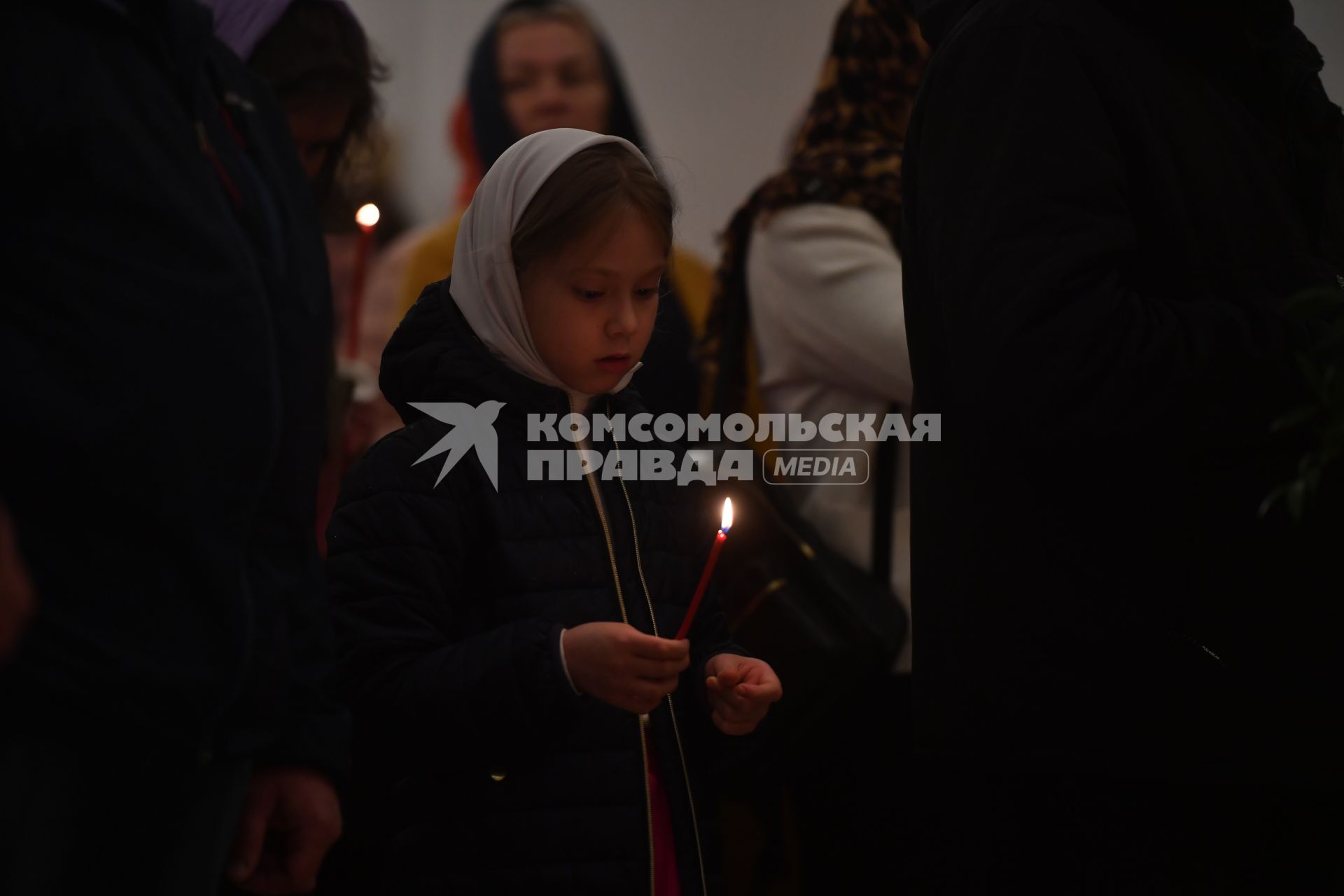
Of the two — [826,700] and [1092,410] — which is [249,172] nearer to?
[1092,410]

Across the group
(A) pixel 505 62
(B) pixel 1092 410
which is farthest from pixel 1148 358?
(A) pixel 505 62

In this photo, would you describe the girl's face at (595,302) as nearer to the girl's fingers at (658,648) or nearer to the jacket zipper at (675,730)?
the jacket zipper at (675,730)

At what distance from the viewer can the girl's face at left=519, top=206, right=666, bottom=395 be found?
4.76 feet

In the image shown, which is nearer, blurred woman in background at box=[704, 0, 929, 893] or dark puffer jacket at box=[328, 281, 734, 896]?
dark puffer jacket at box=[328, 281, 734, 896]

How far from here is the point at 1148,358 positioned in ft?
4.35

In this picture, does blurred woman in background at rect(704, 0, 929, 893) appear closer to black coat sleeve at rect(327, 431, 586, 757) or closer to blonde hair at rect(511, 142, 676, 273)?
blonde hair at rect(511, 142, 676, 273)

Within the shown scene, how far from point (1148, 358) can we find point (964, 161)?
0.89ft

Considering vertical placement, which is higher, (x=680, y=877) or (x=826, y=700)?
(x=826, y=700)

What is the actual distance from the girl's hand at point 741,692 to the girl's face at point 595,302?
1.10 ft

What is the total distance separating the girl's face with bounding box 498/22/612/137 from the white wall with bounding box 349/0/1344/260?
936 millimetres

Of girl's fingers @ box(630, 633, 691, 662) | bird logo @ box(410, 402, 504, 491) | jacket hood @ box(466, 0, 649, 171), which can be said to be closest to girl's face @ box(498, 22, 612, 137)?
jacket hood @ box(466, 0, 649, 171)

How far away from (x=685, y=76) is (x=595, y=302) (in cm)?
282

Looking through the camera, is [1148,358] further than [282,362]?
Yes

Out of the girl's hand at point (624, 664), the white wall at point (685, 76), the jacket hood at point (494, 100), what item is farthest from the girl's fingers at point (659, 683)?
the white wall at point (685, 76)
